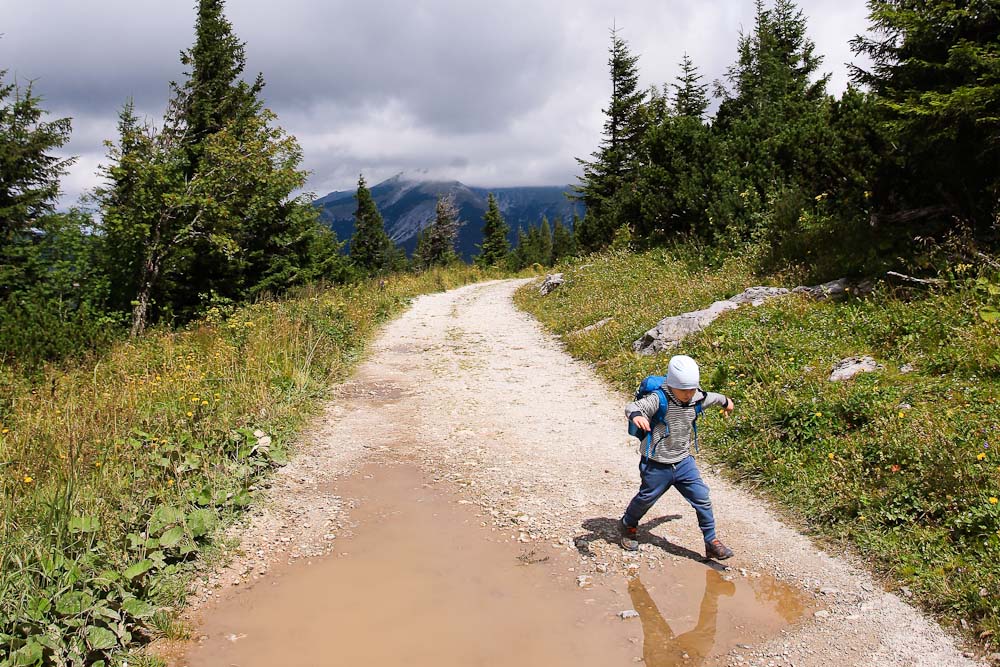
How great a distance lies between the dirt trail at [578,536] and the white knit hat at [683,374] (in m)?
1.33

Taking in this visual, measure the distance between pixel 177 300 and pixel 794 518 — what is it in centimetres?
2269

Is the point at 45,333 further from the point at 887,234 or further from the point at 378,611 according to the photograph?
the point at 887,234

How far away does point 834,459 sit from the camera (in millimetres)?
5477

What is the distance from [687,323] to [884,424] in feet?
16.0

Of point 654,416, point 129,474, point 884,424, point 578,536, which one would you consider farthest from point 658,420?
point 129,474

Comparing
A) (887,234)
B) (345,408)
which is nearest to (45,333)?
(345,408)

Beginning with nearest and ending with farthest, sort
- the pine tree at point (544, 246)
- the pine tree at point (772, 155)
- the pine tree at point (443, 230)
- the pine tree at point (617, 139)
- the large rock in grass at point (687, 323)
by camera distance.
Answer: the large rock in grass at point (687, 323), the pine tree at point (772, 155), the pine tree at point (617, 139), the pine tree at point (443, 230), the pine tree at point (544, 246)

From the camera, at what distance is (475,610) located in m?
→ 3.94

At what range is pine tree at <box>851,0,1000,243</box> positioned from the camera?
7.32 m

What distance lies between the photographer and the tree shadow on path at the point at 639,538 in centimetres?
461

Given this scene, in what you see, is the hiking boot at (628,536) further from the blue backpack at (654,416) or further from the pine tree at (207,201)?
the pine tree at (207,201)

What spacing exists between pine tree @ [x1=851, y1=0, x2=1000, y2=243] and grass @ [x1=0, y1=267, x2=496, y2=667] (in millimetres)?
8944

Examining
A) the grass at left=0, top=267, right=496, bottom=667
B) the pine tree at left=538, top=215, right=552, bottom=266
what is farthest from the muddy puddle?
the pine tree at left=538, top=215, right=552, bottom=266

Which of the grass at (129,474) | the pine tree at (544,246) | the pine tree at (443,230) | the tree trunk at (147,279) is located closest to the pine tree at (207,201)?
the tree trunk at (147,279)
